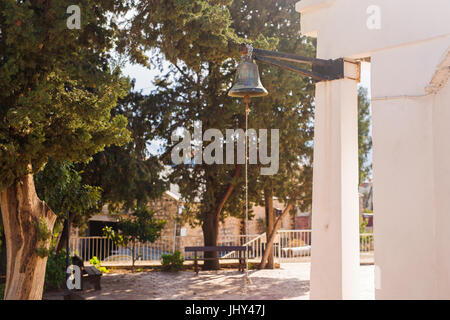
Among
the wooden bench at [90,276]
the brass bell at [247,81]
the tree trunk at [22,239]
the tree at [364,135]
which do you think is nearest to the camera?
the brass bell at [247,81]

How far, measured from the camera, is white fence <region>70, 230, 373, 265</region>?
54.3 ft

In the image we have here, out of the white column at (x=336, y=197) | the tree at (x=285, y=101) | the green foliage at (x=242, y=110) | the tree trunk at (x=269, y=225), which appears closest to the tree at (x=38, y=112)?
the white column at (x=336, y=197)

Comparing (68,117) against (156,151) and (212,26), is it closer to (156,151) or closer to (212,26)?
(212,26)

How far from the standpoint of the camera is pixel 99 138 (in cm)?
771

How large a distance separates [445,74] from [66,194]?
7660 millimetres

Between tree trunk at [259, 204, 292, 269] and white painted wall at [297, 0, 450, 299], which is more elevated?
white painted wall at [297, 0, 450, 299]

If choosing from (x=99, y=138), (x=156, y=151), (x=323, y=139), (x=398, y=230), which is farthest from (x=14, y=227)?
(x=156, y=151)

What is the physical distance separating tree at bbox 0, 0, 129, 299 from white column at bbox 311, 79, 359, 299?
354 centimetres

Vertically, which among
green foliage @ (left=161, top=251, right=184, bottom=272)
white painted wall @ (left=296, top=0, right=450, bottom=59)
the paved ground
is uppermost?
white painted wall @ (left=296, top=0, right=450, bottom=59)

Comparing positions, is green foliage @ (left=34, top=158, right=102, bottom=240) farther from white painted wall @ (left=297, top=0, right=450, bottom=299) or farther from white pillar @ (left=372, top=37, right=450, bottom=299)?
white pillar @ (left=372, top=37, right=450, bottom=299)

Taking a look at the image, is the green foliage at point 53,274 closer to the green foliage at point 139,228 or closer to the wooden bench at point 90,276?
the wooden bench at point 90,276

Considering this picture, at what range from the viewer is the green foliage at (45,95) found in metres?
6.44

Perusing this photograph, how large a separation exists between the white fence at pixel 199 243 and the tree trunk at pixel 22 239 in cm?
725

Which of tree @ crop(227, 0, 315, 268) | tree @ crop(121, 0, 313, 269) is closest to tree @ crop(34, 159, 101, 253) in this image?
tree @ crop(121, 0, 313, 269)
